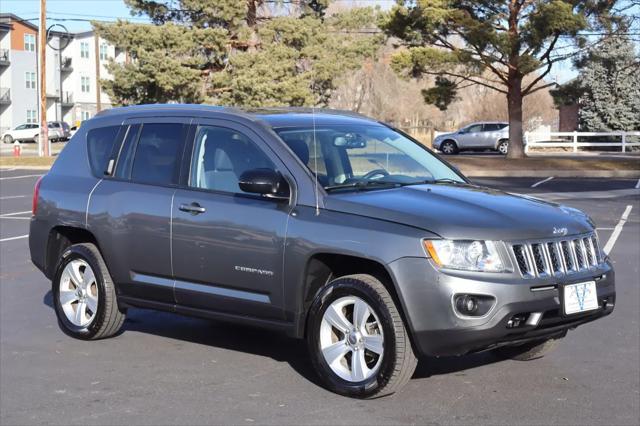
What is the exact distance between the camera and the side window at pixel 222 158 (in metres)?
6.40

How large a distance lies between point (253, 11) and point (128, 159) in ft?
124

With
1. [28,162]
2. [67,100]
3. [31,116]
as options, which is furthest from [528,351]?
[67,100]

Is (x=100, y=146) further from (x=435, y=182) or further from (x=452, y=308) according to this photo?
(x=452, y=308)

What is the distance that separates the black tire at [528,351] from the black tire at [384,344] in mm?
1351

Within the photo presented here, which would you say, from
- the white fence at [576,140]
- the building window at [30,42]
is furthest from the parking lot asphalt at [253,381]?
the building window at [30,42]

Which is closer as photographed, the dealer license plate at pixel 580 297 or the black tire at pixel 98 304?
the dealer license plate at pixel 580 297

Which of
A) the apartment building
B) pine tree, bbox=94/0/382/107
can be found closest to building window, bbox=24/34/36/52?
the apartment building

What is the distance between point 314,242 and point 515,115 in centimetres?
3182

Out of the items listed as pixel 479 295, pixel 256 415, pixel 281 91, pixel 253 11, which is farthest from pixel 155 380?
pixel 253 11

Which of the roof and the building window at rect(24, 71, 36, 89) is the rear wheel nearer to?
the roof

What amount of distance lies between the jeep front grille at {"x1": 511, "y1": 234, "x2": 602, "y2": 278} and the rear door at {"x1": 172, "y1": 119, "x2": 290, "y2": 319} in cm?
153

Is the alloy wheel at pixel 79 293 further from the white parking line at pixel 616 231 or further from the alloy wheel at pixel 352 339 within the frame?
the white parking line at pixel 616 231

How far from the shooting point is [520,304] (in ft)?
17.3

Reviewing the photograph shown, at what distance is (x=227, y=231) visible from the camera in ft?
20.3
